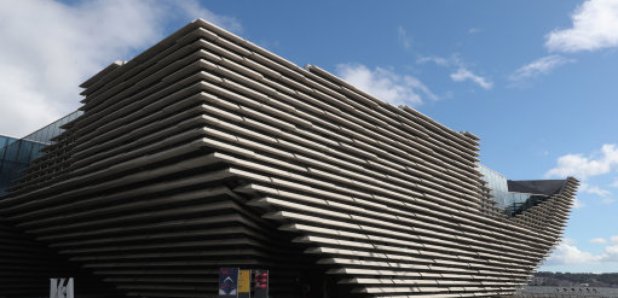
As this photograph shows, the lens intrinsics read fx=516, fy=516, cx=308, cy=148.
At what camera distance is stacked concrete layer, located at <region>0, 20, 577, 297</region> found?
941 inches

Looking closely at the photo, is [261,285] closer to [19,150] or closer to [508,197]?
[19,150]

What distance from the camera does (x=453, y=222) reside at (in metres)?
38.3

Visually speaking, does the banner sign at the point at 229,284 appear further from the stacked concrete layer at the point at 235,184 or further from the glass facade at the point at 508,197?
the glass facade at the point at 508,197

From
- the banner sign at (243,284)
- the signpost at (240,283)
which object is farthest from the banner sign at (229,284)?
the banner sign at (243,284)

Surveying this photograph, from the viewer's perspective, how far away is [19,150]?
42406 millimetres

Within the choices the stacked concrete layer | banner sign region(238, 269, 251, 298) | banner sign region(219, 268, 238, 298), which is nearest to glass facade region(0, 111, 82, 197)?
the stacked concrete layer

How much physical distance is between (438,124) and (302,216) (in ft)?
65.2

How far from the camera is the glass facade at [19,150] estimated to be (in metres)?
41.1

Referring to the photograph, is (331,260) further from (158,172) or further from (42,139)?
(42,139)

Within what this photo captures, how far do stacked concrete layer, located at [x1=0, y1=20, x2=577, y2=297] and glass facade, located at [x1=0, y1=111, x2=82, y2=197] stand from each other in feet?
17.9

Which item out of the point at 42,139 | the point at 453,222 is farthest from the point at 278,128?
the point at 42,139

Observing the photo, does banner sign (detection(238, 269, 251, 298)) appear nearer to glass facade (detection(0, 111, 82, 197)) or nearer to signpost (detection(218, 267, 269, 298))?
signpost (detection(218, 267, 269, 298))

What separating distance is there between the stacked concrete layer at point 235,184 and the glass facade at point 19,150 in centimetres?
547

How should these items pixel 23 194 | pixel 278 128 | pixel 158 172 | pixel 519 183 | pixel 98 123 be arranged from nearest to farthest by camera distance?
pixel 158 172 < pixel 278 128 < pixel 98 123 < pixel 23 194 < pixel 519 183
